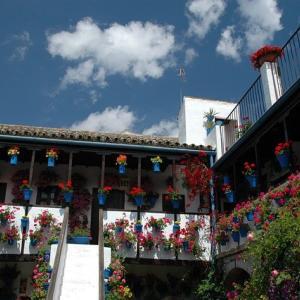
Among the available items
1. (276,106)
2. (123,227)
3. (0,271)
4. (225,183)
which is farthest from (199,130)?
(0,271)

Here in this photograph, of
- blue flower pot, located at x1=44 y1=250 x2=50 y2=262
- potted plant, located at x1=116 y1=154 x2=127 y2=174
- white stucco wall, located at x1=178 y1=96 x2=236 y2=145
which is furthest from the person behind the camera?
white stucco wall, located at x1=178 y1=96 x2=236 y2=145

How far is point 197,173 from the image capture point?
14.1 metres

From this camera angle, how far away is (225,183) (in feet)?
44.4

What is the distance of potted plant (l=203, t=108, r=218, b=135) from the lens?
16.6 metres

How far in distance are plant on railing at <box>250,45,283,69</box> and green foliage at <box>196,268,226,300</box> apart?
6.14m

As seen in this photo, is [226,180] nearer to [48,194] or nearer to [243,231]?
[243,231]

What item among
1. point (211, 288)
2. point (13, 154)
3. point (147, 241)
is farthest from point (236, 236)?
point (13, 154)

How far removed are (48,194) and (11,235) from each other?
280 cm

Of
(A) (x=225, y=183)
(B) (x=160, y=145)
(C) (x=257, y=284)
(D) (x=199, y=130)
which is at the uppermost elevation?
(D) (x=199, y=130)

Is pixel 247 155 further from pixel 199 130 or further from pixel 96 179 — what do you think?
pixel 96 179

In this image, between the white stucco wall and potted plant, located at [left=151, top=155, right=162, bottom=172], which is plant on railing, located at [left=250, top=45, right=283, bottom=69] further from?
the white stucco wall

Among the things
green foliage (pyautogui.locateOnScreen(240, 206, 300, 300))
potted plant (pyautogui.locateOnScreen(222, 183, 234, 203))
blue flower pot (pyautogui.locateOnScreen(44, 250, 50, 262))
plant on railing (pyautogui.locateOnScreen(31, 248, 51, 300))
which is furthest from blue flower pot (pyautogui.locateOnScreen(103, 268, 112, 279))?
potted plant (pyautogui.locateOnScreen(222, 183, 234, 203))

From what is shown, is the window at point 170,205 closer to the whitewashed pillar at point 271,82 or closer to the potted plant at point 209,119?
the potted plant at point 209,119

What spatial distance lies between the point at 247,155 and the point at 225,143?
66.0 inches
